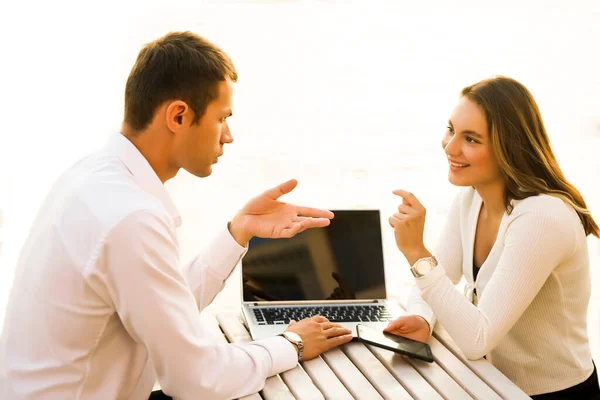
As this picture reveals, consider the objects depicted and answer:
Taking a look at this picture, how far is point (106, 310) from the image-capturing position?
4.93 ft

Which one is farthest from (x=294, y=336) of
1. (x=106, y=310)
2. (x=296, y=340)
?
(x=106, y=310)

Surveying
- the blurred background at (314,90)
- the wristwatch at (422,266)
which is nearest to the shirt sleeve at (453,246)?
the wristwatch at (422,266)

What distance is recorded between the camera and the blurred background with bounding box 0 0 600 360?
4.32 m

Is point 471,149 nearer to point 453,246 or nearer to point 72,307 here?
point 453,246

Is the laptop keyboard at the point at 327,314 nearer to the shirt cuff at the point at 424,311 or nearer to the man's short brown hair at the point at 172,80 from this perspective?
the shirt cuff at the point at 424,311

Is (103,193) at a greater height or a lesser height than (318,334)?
greater

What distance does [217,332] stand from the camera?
203cm

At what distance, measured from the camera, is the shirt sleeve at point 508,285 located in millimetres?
1781

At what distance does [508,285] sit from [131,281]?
2.98 feet

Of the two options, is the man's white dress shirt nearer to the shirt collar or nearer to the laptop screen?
the shirt collar

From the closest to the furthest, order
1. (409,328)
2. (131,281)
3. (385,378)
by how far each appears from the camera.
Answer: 1. (131,281)
2. (385,378)
3. (409,328)

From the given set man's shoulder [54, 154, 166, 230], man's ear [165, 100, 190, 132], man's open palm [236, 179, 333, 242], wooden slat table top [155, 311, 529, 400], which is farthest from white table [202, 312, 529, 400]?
man's ear [165, 100, 190, 132]

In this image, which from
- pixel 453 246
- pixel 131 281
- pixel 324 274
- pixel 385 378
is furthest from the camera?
pixel 453 246

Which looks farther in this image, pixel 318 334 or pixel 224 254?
pixel 224 254
